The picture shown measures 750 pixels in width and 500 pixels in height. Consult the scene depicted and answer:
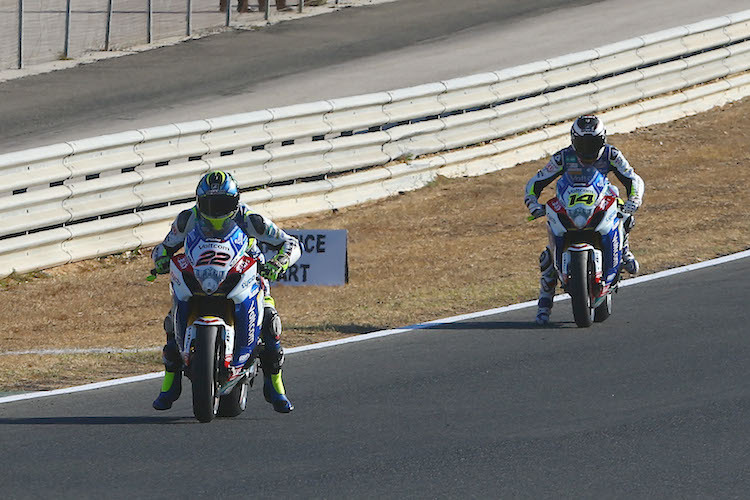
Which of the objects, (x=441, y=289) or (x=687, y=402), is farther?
(x=441, y=289)

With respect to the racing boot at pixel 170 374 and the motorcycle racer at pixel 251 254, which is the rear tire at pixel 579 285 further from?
the racing boot at pixel 170 374

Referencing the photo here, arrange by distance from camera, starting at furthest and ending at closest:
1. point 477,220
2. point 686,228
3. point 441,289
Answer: point 477,220
point 686,228
point 441,289

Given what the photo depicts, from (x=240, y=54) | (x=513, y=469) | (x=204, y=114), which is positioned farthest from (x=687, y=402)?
(x=240, y=54)

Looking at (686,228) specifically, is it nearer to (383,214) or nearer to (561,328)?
(383,214)

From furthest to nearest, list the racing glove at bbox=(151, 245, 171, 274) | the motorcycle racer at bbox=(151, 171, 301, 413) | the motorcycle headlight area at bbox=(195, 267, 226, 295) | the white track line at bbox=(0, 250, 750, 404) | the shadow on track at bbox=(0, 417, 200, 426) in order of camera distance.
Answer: the white track line at bbox=(0, 250, 750, 404), the racing glove at bbox=(151, 245, 171, 274), the shadow on track at bbox=(0, 417, 200, 426), the motorcycle racer at bbox=(151, 171, 301, 413), the motorcycle headlight area at bbox=(195, 267, 226, 295)

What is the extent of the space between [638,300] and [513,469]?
5420 millimetres

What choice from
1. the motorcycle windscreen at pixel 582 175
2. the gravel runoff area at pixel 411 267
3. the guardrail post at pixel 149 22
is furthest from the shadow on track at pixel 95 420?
the guardrail post at pixel 149 22

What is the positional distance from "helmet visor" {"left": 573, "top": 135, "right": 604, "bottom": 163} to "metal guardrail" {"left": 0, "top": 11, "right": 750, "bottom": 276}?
628cm

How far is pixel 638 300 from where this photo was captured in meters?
12.9

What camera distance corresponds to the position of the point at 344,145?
1875 cm

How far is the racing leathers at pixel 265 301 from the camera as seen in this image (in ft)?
29.7

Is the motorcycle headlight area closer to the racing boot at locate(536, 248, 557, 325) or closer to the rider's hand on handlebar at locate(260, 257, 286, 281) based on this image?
the rider's hand on handlebar at locate(260, 257, 286, 281)

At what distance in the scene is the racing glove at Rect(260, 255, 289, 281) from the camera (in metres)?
9.02

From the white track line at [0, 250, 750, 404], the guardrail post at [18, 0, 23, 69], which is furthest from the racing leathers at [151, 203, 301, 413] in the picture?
the guardrail post at [18, 0, 23, 69]
